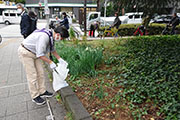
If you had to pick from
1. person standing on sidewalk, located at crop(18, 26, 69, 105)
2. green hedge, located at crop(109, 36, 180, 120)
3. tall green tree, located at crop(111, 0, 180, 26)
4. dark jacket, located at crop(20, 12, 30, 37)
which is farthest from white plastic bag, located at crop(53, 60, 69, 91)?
tall green tree, located at crop(111, 0, 180, 26)

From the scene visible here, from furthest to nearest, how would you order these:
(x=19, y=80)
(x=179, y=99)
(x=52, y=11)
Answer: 1. (x=52, y=11)
2. (x=19, y=80)
3. (x=179, y=99)

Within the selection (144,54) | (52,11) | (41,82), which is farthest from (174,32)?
(52,11)

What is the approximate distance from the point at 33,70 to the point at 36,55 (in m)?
0.35

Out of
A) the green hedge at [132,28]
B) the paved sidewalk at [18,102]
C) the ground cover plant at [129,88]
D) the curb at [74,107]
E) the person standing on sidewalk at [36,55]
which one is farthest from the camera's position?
the green hedge at [132,28]

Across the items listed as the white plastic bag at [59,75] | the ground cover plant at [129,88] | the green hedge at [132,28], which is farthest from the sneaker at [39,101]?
the green hedge at [132,28]

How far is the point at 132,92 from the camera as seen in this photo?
2418 mm

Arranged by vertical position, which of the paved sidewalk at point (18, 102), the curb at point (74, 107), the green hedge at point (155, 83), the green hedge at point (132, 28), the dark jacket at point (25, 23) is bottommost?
the paved sidewalk at point (18, 102)

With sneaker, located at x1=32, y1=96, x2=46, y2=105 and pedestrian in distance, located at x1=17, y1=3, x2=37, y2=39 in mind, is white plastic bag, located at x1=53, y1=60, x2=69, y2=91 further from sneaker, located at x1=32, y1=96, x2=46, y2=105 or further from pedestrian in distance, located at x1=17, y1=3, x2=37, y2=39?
pedestrian in distance, located at x1=17, y1=3, x2=37, y2=39

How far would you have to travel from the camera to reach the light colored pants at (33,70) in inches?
93.6

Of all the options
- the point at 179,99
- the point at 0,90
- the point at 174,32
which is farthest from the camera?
the point at 174,32

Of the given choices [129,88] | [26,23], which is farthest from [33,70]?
[26,23]

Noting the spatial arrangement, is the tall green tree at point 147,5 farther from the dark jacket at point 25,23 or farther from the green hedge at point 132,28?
the green hedge at point 132,28

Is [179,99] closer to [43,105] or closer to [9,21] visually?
[43,105]

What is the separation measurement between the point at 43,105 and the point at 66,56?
4.94 ft
